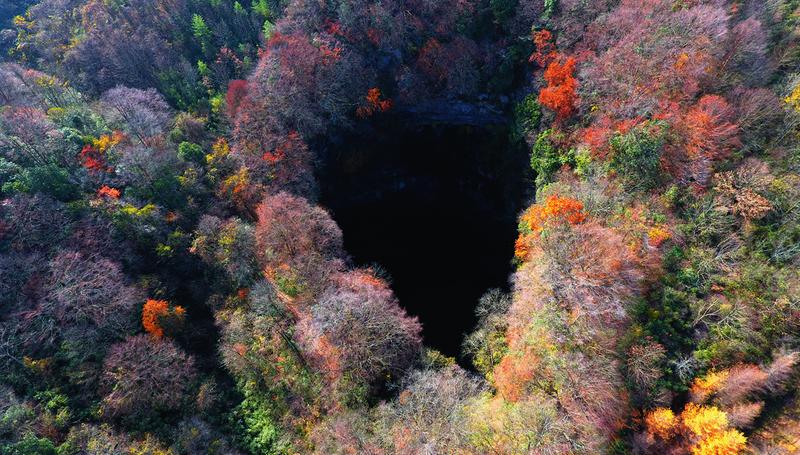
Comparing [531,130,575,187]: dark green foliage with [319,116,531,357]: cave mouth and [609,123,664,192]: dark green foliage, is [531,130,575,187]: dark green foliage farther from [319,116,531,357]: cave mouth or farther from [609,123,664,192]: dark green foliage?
[609,123,664,192]: dark green foliage

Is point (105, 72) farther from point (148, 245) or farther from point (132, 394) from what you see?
point (132, 394)

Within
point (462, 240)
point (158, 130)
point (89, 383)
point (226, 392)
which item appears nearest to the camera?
point (89, 383)

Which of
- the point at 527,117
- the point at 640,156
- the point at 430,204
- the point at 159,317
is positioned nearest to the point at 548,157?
the point at 527,117

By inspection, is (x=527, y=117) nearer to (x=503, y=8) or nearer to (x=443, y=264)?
(x=503, y=8)

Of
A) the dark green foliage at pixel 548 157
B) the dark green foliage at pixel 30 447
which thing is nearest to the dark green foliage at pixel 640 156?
the dark green foliage at pixel 548 157

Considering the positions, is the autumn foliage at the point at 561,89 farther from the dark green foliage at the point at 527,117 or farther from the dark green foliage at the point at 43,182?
the dark green foliage at the point at 43,182

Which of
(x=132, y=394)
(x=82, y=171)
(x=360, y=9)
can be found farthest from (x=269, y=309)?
(x=360, y=9)
